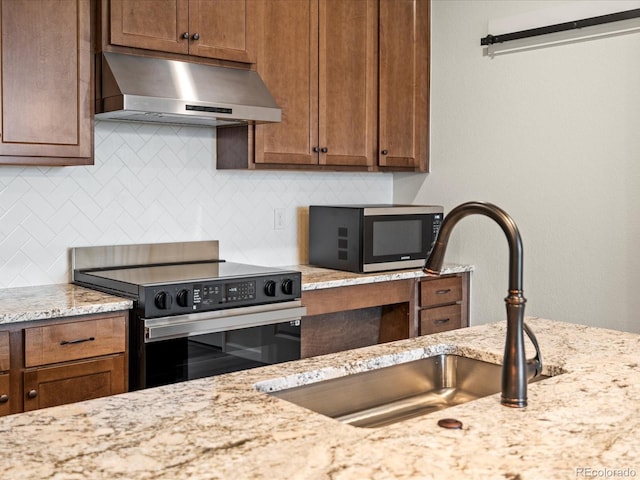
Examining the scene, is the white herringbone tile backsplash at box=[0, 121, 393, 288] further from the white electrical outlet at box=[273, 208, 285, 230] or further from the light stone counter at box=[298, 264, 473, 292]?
the light stone counter at box=[298, 264, 473, 292]

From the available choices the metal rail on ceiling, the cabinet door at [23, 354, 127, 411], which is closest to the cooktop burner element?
the cabinet door at [23, 354, 127, 411]

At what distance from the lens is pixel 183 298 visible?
9.40 ft

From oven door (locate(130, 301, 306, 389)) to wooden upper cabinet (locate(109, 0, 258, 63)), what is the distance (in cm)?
117

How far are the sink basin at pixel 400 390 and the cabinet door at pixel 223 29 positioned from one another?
1.94 metres

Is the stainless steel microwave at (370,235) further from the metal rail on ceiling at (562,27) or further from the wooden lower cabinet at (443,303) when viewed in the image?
the metal rail on ceiling at (562,27)

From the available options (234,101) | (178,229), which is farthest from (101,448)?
(178,229)

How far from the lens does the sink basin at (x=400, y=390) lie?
1.72 metres

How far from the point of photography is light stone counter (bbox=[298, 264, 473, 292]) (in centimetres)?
349

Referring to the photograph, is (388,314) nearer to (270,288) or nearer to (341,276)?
(341,276)

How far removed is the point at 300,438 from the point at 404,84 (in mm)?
3335

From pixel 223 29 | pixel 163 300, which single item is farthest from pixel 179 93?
pixel 163 300
